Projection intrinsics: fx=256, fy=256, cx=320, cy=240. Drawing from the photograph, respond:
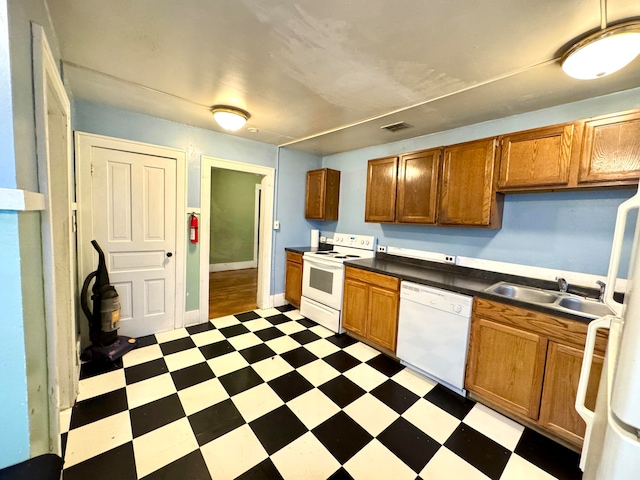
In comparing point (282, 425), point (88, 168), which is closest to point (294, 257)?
point (282, 425)

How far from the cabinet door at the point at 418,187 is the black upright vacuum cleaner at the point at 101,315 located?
9.64 feet

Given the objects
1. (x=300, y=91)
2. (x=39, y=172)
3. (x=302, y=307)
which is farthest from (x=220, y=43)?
(x=302, y=307)

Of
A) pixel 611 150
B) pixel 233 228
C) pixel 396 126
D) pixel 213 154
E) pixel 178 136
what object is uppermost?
pixel 396 126

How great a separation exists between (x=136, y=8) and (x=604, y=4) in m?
2.17

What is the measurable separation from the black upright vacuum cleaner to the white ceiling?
1.55 m

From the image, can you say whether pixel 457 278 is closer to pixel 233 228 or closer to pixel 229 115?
pixel 229 115

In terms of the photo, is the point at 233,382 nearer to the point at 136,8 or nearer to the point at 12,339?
the point at 12,339

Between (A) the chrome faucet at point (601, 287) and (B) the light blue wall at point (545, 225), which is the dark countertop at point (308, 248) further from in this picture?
(A) the chrome faucet at point (601, 287)

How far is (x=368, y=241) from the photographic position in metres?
3.46

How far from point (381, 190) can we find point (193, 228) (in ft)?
7.40

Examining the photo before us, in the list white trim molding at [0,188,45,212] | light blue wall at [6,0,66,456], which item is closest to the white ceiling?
light blue wall at [6,0,66,456]

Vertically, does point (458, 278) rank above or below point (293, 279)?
above

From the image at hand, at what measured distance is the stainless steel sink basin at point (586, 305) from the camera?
5.50ft

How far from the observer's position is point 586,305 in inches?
70.2
